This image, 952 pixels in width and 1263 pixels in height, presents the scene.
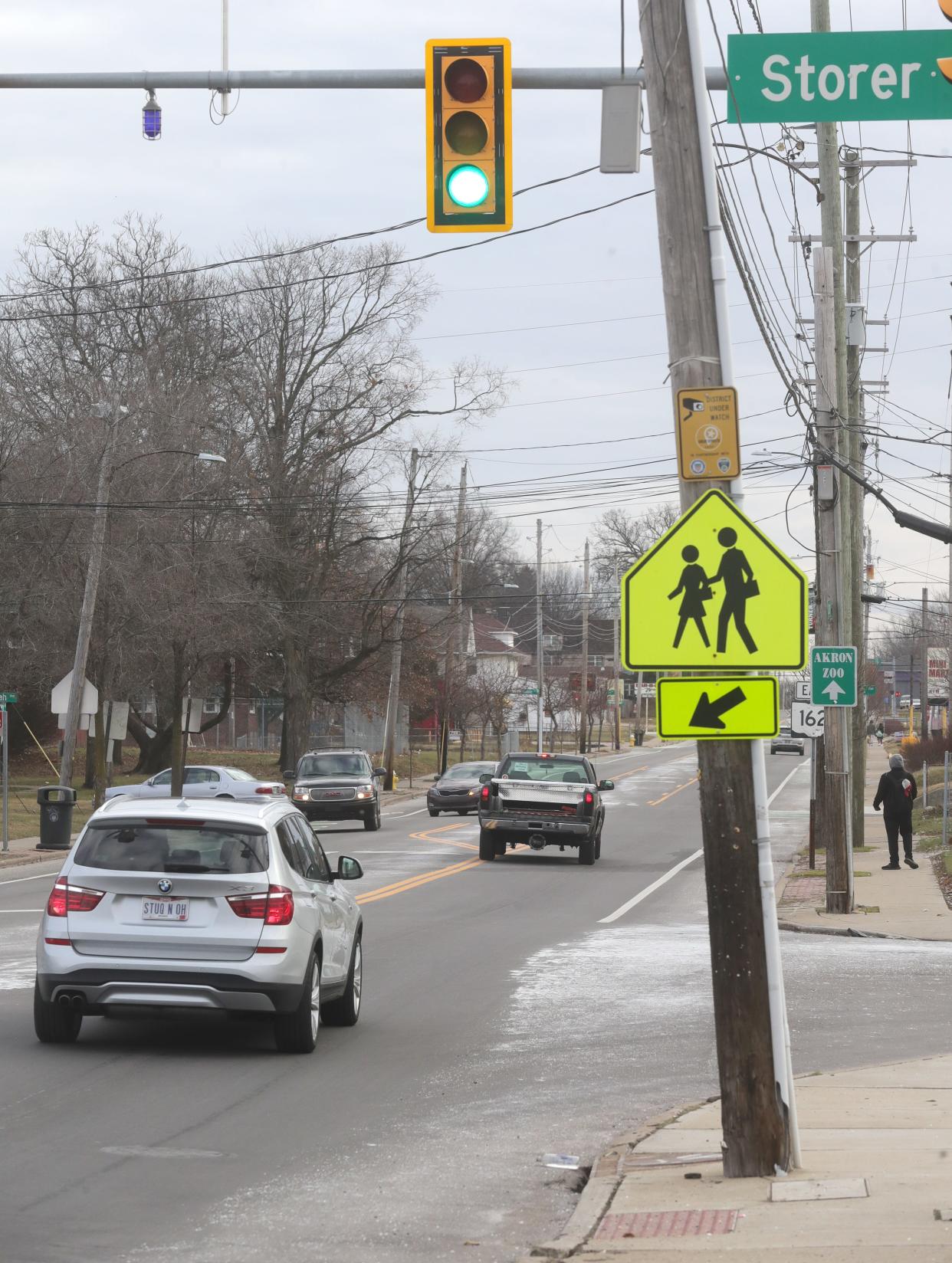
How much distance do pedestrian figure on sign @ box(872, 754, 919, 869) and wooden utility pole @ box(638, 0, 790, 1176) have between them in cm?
2136

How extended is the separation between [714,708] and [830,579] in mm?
15327

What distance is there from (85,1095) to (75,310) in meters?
52.0

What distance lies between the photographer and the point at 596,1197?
7.26 metres

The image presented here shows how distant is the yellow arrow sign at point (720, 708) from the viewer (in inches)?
289

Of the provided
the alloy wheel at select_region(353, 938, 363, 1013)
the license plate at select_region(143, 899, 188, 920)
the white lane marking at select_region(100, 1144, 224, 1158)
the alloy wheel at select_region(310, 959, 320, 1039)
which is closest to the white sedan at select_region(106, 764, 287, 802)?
the alloy wheel at select_region(353, 938, 363, 1013)

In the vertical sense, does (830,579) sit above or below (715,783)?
above

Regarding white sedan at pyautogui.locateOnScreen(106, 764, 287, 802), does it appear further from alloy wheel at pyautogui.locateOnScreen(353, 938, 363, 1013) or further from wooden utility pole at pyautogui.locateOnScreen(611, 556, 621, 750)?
wooden utility pole at pyautogui.locateOnScreen(611, 556, 621, 750)

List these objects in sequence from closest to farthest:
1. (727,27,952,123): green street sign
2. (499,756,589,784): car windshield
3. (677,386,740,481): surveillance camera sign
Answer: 1. (677,386,740,481): surveillance camera sign
2. (727,27,952,123): green street sign
3. (499,756,589,784): car windshield

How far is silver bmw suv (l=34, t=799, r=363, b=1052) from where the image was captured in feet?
34.9

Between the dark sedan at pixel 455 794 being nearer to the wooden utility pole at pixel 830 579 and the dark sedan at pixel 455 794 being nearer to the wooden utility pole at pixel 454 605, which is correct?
the wooden utility pole at pixel 454 605

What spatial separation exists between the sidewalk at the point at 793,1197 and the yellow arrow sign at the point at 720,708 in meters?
1.88

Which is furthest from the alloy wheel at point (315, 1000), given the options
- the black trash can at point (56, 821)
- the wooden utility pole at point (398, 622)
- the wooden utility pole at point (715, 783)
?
the wooden utility pole at point (398, 622)

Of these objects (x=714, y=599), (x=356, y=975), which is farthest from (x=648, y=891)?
(x=714, y=599)

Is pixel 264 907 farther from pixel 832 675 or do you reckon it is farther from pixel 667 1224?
pixel 832 675
